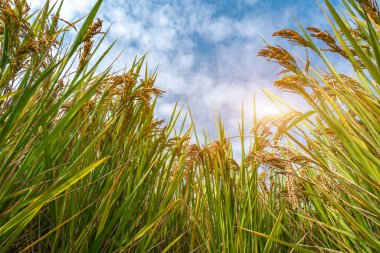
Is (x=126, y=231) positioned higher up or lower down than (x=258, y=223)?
lower down

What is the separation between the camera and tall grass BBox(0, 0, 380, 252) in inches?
37.8

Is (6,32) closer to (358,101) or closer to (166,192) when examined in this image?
(358,101)

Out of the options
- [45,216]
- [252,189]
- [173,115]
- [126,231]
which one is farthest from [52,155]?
[252,189]

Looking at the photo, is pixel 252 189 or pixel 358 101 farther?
pixel 252 189

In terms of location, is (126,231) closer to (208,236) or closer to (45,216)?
(45,216)

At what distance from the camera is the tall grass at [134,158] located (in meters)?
0.96

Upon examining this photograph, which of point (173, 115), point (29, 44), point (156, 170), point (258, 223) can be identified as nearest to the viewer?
point (29, 44)

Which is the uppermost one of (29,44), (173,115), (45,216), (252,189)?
(173,115)

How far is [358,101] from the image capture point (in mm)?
1177

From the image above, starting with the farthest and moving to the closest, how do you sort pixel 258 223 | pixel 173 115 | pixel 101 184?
pixel 173 115, pixel 258 223, pixel 101 184

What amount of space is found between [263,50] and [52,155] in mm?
858

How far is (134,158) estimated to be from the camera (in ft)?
4.83

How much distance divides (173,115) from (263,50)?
3.40ft

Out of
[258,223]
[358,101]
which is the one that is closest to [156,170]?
[258,223]
